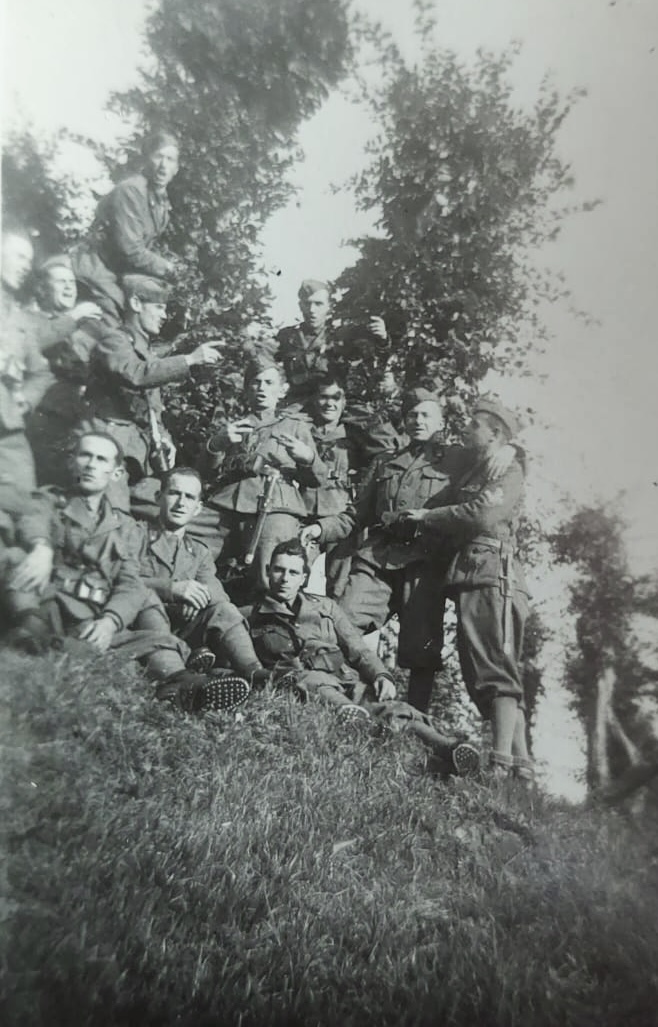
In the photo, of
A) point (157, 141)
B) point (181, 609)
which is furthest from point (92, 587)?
point (157, 141)

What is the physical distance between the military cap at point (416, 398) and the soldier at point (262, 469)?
0.36 m

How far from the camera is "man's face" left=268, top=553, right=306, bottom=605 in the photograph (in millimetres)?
3514

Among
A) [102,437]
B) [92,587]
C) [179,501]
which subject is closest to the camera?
[92,587]

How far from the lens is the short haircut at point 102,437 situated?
Answer: 338 cm

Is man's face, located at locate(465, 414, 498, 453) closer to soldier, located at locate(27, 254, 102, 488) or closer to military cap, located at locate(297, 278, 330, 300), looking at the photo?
military cap, located at locate(297, 278, 330, 300)

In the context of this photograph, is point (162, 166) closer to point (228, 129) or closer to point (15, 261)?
point (228, 129)

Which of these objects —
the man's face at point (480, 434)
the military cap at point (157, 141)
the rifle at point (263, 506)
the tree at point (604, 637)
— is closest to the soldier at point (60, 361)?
the military cap at point (157, 141)

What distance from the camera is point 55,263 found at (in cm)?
343

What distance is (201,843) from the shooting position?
297 cm

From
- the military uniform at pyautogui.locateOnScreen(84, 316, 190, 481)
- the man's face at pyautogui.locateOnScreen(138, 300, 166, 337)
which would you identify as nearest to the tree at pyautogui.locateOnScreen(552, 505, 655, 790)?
the military uniform at pyautogui.locateOnScreen(84, 316, 190, 481)

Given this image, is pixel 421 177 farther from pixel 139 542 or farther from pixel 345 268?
pixel 139 542

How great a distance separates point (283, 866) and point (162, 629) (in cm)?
84

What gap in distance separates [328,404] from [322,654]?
89 centimetres

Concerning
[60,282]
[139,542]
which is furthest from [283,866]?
[60,282]
